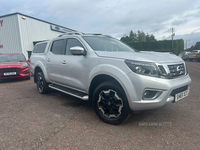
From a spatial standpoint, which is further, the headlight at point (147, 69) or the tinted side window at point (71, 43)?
the tinted side window at point (71, 43)

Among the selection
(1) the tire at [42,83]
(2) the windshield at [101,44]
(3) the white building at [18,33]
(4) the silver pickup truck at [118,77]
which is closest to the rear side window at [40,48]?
(1) the tire at [42,83]

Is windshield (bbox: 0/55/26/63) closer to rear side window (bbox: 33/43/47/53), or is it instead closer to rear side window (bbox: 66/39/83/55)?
rear side window (bbox: 33/43/47/53)

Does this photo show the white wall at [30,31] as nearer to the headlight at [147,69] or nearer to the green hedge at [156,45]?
the headlight at [147,69]

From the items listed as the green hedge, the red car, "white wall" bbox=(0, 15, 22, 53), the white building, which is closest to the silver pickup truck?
the red car

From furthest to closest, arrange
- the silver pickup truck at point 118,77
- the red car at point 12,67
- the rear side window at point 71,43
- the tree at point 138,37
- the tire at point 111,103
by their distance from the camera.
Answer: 1. the tree at point 138,37
2. the red car at point 12,67
3. the rear side window at point 71,43
4. the tire at point 111,103
5. the silver pickup truck at point 118,77

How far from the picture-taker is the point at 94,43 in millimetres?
3504

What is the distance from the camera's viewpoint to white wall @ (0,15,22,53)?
18233mm

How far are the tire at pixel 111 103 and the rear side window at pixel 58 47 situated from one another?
1832 mm

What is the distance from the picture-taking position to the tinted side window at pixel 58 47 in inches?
162

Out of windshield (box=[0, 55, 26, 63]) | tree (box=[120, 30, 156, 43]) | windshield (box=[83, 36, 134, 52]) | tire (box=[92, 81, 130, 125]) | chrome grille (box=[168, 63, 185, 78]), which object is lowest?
tire (box=[92, 81, 130, 125])

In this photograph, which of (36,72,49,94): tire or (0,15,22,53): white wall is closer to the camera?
(36,72,49,94): tire

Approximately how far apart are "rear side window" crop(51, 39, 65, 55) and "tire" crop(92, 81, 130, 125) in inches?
72.1

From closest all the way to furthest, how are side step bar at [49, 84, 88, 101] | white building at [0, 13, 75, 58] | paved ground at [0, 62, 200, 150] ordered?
paved ground at [0, 62, 200, 150] < side step bar at [49, 84, 88, 101] < white building at [0, 13, 75, 58]

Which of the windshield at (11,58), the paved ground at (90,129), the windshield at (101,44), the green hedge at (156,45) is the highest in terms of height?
the green hedge at (156,45)
